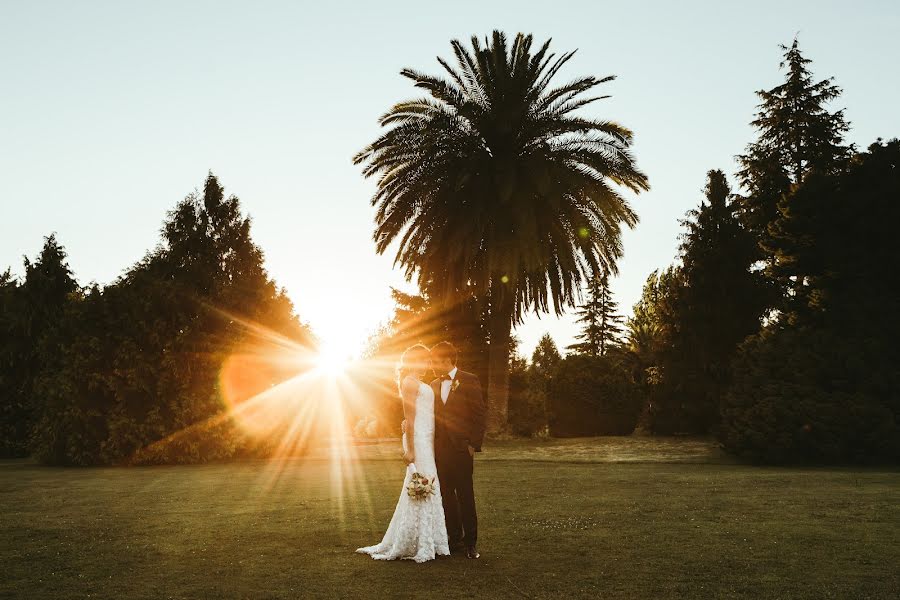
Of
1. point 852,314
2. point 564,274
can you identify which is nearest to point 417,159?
point 564,274

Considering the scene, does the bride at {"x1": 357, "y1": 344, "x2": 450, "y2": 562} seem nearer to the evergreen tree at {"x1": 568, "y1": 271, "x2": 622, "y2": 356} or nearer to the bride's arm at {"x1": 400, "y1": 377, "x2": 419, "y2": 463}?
the bride's arm at {"x1": 400, "y1": 377, "x2": 419, "y2": 463}

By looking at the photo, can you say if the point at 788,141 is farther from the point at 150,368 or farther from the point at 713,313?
the point at 150,368

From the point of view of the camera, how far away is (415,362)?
807 cm

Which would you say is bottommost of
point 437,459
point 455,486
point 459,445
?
point 455,486

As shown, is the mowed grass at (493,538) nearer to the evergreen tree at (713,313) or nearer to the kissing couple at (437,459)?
the kissing couple at (437,459)

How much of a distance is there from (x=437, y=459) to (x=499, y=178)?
19980 mm

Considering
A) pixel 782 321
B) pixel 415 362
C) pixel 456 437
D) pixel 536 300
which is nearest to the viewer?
pixel 456 437

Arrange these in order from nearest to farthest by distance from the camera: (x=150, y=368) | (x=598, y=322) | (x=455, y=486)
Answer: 1. (x=455, y=486)
2. (x=150, y=368)
3. (x=598, y=322)

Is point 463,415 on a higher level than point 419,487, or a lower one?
higher

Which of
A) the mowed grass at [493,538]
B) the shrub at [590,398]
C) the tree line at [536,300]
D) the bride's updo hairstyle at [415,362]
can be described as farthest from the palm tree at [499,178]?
the bride's updo hairstyle at [415,362]

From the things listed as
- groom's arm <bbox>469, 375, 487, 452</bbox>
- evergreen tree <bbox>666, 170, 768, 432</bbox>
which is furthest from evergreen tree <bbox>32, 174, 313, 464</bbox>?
evergreen tree <bbox>666, 170, 768, 432</bbox>

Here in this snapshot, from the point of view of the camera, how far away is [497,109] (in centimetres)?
2842

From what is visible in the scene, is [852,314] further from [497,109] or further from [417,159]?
[417,159]

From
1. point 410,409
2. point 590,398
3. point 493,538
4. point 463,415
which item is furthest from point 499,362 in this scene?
point 463,415
